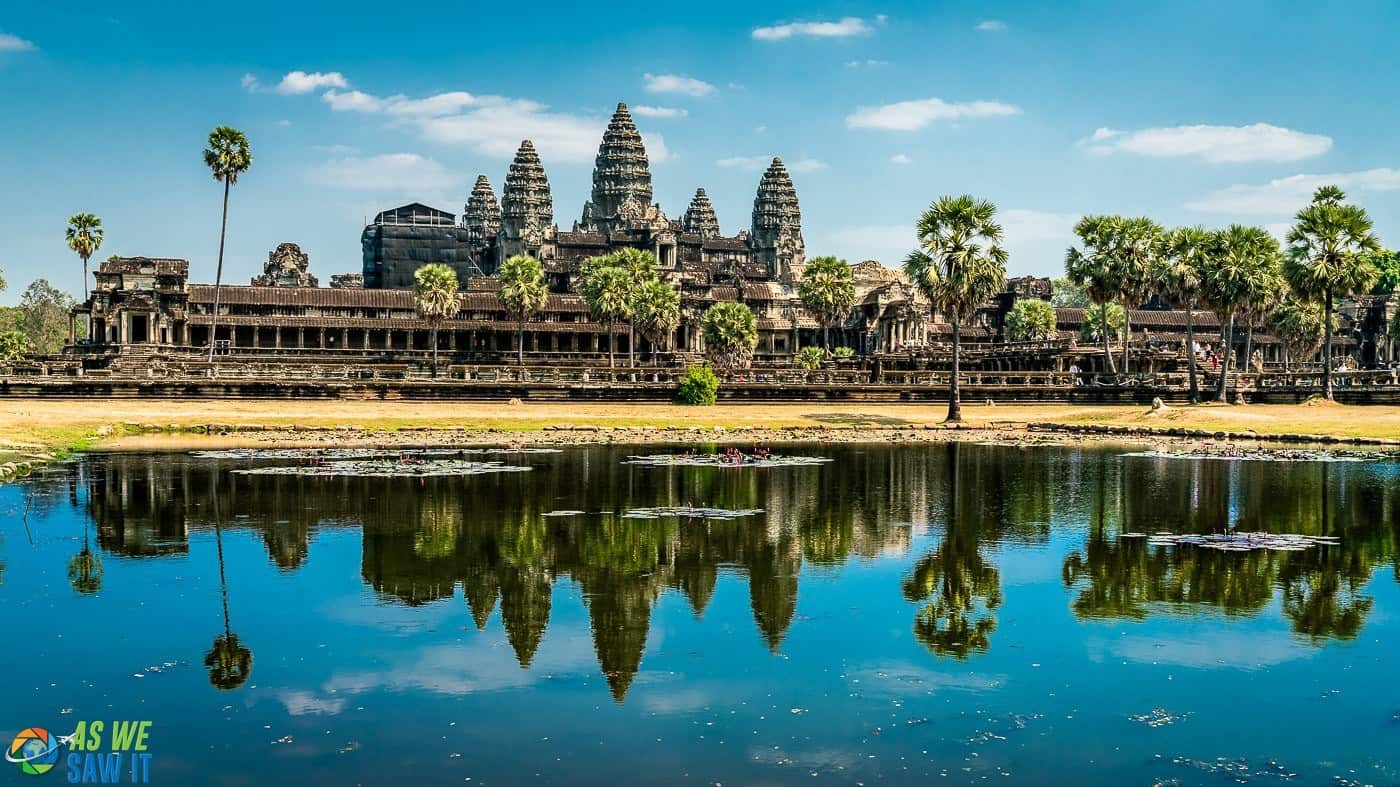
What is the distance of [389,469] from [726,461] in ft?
36.2

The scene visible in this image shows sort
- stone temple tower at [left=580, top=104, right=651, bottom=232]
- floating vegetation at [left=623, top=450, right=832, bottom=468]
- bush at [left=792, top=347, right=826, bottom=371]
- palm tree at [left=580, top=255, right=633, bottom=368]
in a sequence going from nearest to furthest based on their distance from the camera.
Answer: floating vegetation at [left=623, top=450, right=832, bottom=468] < palm tree at [left=580, top=255, right=633, bottom=368] < bush at [left=792, top=347, right=826, bottom=371] < stone temple tower at [left=580, top=104, right=651, bottom=232]

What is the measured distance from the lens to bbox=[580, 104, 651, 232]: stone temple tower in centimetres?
18412

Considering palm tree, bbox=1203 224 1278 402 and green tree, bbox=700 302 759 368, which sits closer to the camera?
palm tree, bbox=1203 224 1278 402

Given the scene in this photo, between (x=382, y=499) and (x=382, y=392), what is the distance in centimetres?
4146

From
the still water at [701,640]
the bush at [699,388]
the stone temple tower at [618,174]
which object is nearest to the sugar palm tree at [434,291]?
the bush at [699,388]

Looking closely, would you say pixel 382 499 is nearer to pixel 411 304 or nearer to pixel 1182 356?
pixel 1182 356

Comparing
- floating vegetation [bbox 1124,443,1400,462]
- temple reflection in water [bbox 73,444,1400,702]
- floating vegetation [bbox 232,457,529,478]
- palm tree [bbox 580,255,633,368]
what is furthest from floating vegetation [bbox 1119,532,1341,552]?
palm tree [bbox 580,255,633,368]

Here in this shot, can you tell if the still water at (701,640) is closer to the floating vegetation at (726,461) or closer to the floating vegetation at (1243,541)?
the floating vegetation at (1243,541)

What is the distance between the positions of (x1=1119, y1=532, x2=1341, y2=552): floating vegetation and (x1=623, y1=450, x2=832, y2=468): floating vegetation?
55.4ft

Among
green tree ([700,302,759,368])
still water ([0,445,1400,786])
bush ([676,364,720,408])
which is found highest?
green tree ([700,302,759,368])

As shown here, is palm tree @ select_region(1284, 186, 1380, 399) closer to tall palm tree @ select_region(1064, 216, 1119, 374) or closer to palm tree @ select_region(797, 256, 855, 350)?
tall palm tree @ select_region(1064, 216, 1119, 374)

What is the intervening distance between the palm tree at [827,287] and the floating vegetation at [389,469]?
76321 mm

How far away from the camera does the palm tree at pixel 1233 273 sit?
244 feet

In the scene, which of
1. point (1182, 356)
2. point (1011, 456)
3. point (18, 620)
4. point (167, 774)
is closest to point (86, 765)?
point (167, 774)
